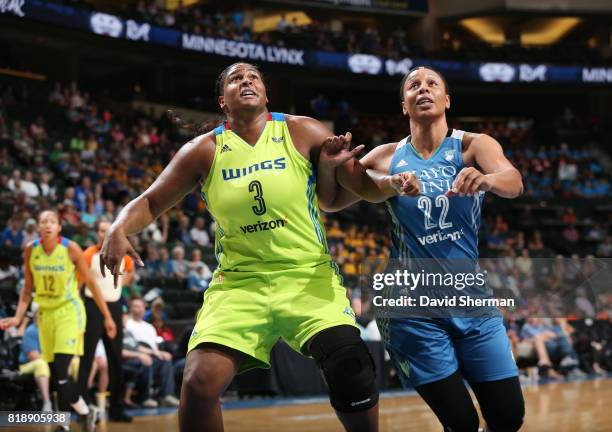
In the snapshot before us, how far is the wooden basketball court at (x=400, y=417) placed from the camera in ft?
25.3

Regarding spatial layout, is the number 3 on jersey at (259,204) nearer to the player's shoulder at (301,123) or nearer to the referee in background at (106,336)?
the player's shoulder at (301,123)

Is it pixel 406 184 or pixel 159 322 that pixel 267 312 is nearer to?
pixel 406 184

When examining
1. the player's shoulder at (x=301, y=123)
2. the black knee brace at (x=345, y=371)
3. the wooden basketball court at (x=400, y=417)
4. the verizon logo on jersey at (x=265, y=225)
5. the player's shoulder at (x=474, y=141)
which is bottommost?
the wooden basketball court at (x=400, y=417)

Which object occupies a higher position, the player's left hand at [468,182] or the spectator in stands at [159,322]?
the player's left hand at [468,182]

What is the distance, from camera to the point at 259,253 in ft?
12.7

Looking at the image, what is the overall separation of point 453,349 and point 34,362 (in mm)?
5662

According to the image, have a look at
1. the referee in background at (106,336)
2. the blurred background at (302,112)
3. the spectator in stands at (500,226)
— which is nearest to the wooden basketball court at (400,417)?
the referee in background at (106,336)

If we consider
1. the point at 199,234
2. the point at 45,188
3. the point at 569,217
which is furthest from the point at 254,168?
the point at 569,217

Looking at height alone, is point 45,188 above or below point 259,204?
above

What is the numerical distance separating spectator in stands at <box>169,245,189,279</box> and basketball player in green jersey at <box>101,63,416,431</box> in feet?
28.3

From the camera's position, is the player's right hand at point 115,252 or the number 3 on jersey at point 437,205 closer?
the player's right hand at point 115,252

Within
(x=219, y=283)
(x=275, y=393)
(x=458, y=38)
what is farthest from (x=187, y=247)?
(x=458, y=38)

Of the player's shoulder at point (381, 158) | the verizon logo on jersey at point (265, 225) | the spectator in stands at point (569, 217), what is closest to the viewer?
the verizon logo on jersey at point (265, 225)

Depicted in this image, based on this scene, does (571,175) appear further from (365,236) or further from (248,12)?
(248,12)
